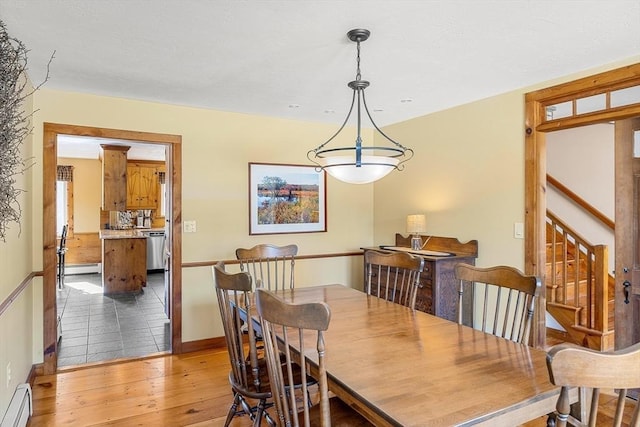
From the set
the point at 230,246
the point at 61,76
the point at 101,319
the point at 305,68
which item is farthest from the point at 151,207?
the point at 305,68

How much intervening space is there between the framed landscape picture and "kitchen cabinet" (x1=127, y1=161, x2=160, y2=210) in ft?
17.6

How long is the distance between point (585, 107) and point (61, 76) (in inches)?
157

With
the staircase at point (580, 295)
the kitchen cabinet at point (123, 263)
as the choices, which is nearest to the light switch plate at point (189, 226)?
the kitchen cabinet at point (123, 263)

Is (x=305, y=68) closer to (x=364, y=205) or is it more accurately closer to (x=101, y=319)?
(x=364, y=205)

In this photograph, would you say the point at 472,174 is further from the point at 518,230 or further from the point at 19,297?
the point at 19,297

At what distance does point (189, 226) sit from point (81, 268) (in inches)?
230

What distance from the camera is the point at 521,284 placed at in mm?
2037

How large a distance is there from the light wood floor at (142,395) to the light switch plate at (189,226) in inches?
46.3

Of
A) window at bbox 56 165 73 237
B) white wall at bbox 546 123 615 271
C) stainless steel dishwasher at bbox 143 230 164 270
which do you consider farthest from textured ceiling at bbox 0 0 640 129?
window at bbox 56 165 73 237

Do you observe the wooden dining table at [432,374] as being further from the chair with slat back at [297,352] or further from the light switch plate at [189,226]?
the light switch plate at [189,226]

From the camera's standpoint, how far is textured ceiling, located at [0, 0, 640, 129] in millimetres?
1944

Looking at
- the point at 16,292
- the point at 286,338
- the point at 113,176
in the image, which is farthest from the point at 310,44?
the point at 113,176

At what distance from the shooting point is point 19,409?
2.37 m

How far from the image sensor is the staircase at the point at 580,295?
368 centimetres
